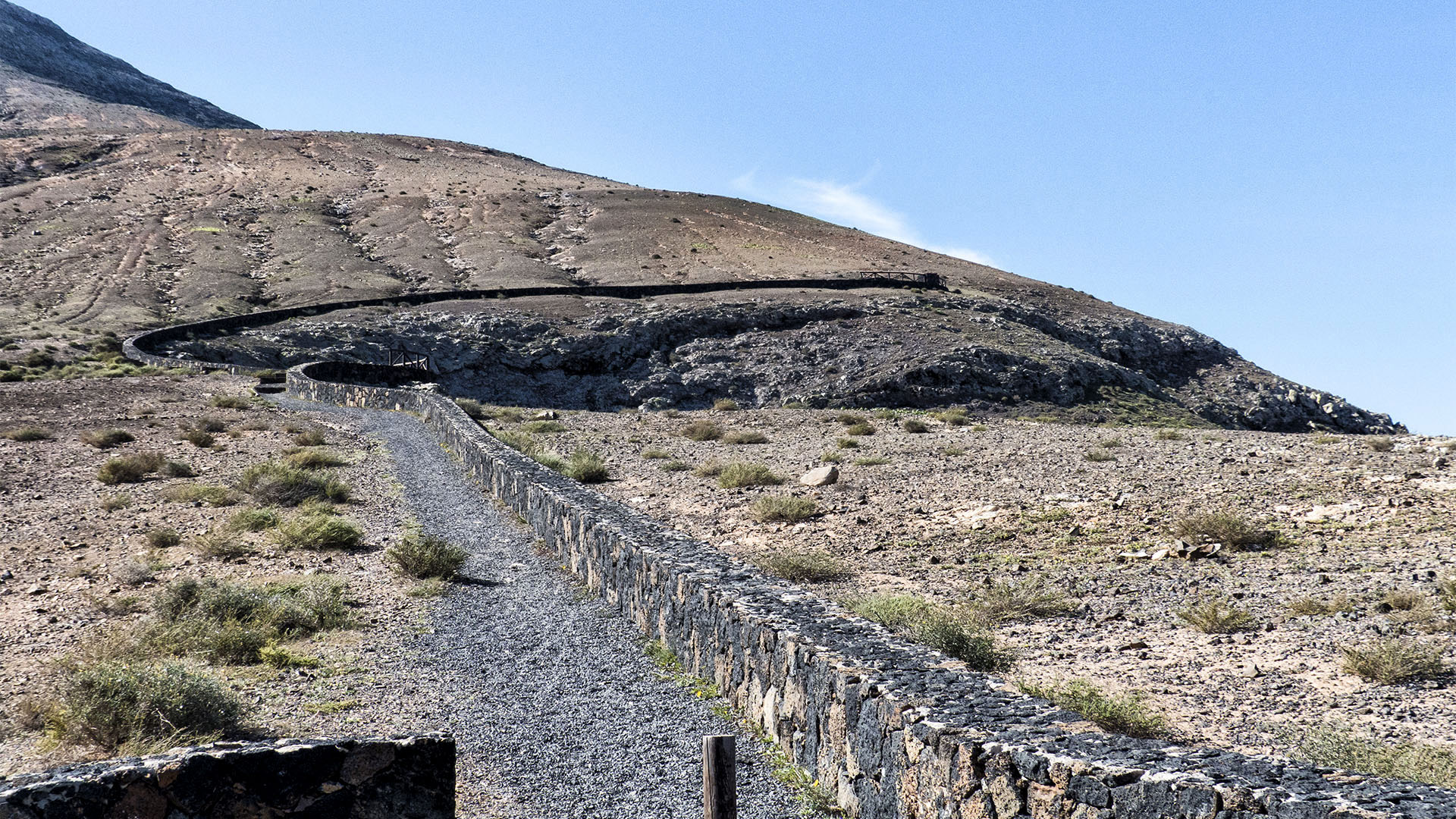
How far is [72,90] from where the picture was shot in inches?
5349

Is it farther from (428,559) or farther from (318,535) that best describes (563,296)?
(428,559)

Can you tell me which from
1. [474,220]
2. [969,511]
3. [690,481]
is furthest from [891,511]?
[474,220]

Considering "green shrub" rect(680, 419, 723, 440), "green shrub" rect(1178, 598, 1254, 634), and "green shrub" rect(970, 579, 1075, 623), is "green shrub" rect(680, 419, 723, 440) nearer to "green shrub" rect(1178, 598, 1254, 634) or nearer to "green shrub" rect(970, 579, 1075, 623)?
"green shrub" rect(970, 579, 1075, 623)

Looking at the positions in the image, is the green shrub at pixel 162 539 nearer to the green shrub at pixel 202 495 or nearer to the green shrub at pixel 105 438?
the green shrub at pixel 202 495

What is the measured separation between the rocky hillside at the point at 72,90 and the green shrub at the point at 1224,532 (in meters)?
135

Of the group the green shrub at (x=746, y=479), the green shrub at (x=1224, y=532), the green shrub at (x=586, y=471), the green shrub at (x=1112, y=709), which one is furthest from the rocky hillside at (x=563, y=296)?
the green shrub at (x=1112, y=709)

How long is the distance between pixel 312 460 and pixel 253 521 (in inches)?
214

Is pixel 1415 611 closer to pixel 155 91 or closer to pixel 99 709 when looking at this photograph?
pixel 99 709

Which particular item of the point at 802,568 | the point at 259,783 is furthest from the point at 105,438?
the point at 259,783

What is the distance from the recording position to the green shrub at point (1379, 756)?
5375mm

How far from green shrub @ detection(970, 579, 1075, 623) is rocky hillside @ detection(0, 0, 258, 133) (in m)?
135

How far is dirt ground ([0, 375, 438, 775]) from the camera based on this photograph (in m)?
6.98

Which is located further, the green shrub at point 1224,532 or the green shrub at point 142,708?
the green shrub at point 1224,532

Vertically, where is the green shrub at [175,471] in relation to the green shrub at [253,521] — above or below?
below
